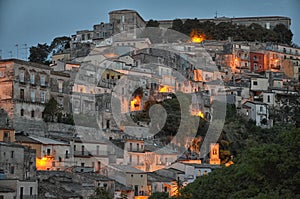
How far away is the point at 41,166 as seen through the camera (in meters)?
46.7

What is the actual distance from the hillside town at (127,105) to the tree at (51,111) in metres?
0.15

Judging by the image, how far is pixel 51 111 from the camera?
5369 cm

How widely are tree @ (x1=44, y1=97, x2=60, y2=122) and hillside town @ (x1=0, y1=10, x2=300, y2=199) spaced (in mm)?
148

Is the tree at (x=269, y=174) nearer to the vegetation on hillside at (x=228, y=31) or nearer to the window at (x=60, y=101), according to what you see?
the window at (x=60, y=101)

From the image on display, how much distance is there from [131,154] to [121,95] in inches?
461

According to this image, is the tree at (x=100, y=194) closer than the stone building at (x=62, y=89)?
Yes

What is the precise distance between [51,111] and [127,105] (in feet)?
34.6

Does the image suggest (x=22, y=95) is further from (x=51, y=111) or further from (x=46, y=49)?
(x=46, y=49)

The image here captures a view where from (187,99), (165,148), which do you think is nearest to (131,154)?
(165,148)

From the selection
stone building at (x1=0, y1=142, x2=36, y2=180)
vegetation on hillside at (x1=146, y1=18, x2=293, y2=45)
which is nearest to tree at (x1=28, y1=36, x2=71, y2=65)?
vegetation on hillside at (x1=146, y1=18, x2=293, y2=45)

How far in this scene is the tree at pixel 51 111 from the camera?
53531 mm

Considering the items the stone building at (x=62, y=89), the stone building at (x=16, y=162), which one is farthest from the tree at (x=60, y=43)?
the stone building at (x=16, y=162)

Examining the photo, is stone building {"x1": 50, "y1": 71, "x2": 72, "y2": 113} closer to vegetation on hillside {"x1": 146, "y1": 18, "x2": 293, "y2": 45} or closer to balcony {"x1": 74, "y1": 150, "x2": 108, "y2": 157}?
balcony {"x1": 74, "y1": 150, "x2": 108, "y2": 157}

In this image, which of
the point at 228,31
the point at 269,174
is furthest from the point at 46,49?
the point at 269,174
